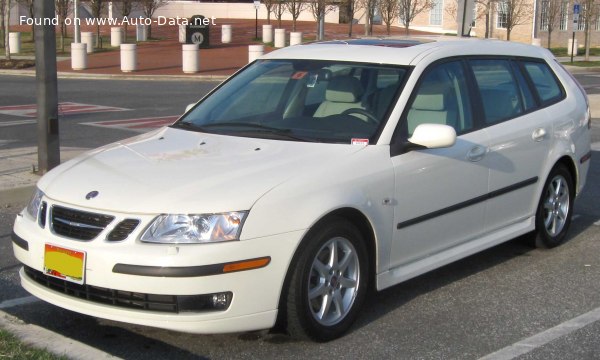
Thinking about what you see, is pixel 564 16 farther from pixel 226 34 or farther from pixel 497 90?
pixel 497 90

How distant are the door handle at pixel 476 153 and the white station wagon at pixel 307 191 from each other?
0.04 ft

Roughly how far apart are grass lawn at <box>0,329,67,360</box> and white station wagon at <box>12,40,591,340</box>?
0.41 metres

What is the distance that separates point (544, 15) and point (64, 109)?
3864 centimetres

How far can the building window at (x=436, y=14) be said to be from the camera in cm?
5872

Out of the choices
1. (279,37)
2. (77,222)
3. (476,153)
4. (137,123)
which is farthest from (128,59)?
(77,222)

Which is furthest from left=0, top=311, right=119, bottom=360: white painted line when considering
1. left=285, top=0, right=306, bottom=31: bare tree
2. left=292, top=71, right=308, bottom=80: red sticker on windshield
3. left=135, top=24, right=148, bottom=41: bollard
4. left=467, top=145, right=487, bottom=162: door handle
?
left=285, top=0, right=306, bottom=31: bare tree

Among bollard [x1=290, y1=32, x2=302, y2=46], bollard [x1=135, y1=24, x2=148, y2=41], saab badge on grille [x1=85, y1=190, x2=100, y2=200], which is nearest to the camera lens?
saab badge on grille [x1=85, y1=190, x2=100, y2=200]

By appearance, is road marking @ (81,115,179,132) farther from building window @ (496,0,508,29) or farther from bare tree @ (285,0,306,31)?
building window @ (496,0,508,29)

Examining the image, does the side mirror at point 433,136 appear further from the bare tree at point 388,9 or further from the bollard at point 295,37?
the bare tree at point 388,9

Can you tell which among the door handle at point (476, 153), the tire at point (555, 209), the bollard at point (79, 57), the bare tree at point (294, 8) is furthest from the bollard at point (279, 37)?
the door handle at point (476, 153)

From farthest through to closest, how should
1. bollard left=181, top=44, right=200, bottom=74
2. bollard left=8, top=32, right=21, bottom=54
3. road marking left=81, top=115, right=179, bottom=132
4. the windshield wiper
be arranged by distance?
bollard left=8, top=32, right=21, bottom=54
bollard left=181, top=44, right=200, bottom=74
road marking left=81, top=115, right=179, bottom=132
the windshield wiper

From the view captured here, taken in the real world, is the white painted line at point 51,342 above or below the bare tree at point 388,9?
below

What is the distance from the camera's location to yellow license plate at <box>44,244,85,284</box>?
15.1 feet

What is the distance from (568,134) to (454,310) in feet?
7.27
